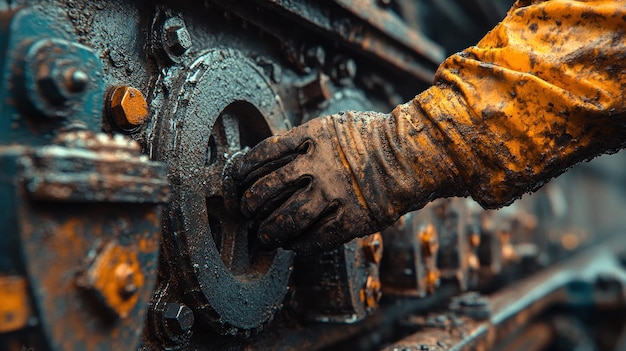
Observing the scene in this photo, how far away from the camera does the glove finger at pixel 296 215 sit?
995mm

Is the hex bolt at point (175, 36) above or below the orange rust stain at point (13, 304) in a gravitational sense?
above

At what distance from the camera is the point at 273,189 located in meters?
1.01

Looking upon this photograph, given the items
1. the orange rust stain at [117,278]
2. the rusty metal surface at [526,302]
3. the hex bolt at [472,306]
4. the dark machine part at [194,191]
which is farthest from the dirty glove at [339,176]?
the hex bolt at [472,306]

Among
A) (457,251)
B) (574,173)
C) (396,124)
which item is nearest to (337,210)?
(396,124)

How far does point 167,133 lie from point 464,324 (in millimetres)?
1158

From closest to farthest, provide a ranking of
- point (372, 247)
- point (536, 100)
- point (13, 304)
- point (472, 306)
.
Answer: point (13, 304), point (536, 100), point (372, 247), point (472, 306)

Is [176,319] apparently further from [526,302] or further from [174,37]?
[526,302]

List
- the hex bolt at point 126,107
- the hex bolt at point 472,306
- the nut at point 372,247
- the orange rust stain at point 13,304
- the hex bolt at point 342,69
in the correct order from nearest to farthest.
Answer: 1. the orange rust stain at point 13,304
2. the hex bolt at point 126,107
3. the nut at point 372,247
4. the hex bolt at point 342,69
5. the hex bolt at point 472,306

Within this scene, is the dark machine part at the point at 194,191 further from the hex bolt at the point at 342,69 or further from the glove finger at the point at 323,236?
the glove finger at the point at 323,236

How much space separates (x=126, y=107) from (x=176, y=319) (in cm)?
35

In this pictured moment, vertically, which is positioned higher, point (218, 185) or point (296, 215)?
point (218, 185)

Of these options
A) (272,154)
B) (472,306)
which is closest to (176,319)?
(272,154)

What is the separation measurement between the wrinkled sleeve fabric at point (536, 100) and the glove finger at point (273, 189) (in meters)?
0.27

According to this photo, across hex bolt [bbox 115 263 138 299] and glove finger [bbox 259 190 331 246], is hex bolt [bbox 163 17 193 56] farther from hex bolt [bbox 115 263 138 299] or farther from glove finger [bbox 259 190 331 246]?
hex bolt [bbox 115 263 138 299]
